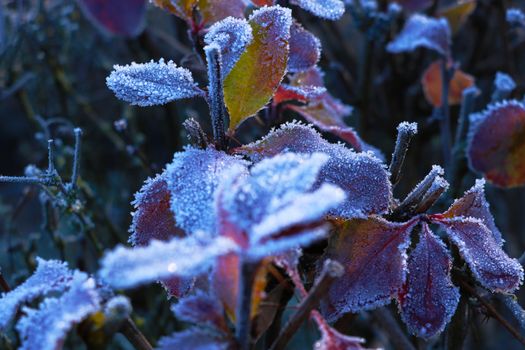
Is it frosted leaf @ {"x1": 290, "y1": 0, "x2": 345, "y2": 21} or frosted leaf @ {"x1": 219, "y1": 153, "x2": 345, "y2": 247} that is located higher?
frosted leaf @ {"x1": 290, "y1": 0, "x2": 345, "y2": 21}

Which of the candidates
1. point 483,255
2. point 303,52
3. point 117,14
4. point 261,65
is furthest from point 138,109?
point 483,255

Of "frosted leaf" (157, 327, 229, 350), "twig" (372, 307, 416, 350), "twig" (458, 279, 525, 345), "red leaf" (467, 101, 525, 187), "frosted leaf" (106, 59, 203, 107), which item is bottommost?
"twig" (372, 307, 416, 350)

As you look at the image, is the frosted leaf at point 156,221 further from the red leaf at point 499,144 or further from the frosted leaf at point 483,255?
the red leaf at point 499,144

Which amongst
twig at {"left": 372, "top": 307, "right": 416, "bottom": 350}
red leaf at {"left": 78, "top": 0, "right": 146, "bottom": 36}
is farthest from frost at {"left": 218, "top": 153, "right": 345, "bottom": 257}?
red leaf at {"left": 78, "top": 0, "right": 146, "bottom": 36}

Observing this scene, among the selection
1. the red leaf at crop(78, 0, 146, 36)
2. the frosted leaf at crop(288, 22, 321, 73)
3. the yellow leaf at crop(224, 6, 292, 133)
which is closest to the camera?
the yellow leaf at crop(224, 6, 292, 133)

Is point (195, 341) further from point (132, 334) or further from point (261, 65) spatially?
point (261, 65)

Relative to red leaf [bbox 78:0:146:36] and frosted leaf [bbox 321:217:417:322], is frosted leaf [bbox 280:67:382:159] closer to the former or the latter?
frosted leaf [bbox 321:217:417:322]

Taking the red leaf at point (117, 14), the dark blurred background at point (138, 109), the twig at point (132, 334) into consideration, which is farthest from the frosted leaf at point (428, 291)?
the red leaf at point (117, 14)

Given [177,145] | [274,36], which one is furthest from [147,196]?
[177,145]

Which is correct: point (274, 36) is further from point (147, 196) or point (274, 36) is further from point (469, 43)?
point (469, 43)
